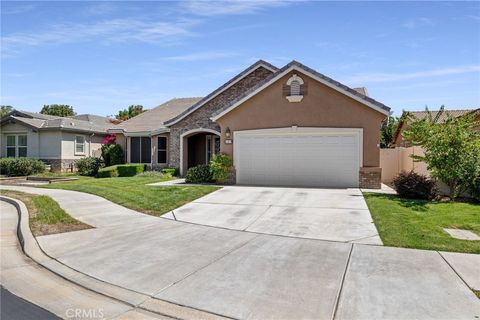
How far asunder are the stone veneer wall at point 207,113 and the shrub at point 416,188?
34.7 ft

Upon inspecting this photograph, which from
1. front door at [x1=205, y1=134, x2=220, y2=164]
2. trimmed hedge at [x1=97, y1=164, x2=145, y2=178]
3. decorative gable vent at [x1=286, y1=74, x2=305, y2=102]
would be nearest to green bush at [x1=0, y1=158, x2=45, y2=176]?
trimmed hedge at [x1=97, y1=164, x2=145, y2=178]

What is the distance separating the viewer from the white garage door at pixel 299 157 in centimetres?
1623

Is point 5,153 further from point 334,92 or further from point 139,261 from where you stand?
point 139,261

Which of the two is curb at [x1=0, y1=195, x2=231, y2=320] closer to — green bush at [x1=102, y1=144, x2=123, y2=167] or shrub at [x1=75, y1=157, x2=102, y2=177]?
green bush at [x1=102, y1=144, x2=123, y2=167]

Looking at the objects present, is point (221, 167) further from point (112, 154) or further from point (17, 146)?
point (17, 146)

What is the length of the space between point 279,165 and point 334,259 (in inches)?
426

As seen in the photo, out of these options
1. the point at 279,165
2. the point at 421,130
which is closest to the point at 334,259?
the point at 421,130

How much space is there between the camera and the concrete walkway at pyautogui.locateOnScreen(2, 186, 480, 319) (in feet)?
15.1

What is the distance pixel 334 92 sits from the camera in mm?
16312

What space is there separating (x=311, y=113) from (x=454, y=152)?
5.96 meters

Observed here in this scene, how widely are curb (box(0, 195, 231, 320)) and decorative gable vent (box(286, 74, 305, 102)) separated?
39.3 ft

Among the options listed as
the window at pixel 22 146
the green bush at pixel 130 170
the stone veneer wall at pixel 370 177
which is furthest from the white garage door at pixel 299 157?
the window at pixel 22 146

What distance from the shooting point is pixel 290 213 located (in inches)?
416

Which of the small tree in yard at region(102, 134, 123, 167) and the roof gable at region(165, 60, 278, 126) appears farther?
the small tree in yard at region(102, 134, 123, 167)
